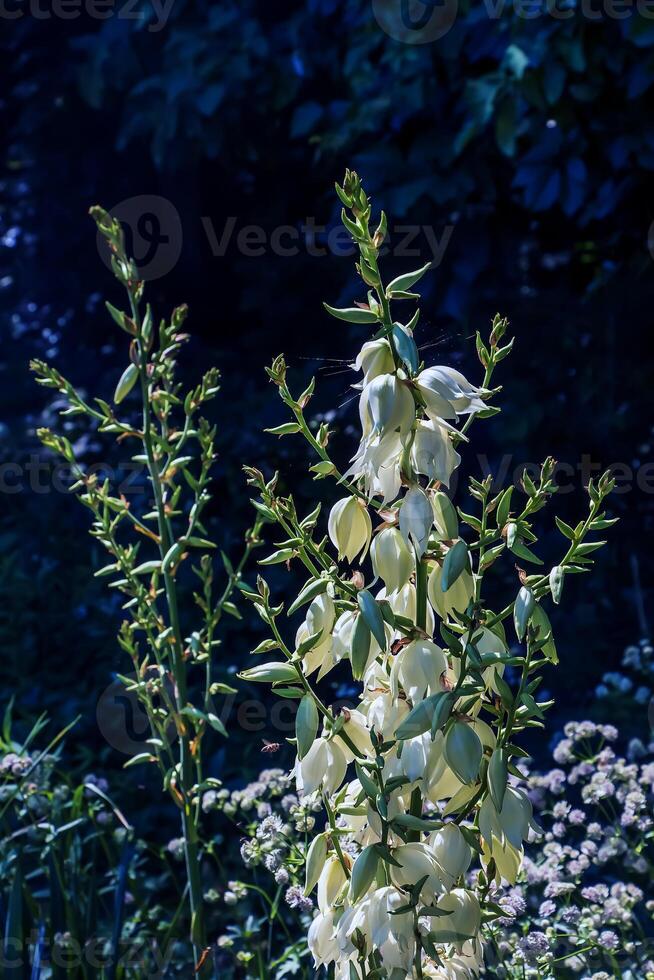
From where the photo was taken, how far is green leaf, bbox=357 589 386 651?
Result: 1.02 metres

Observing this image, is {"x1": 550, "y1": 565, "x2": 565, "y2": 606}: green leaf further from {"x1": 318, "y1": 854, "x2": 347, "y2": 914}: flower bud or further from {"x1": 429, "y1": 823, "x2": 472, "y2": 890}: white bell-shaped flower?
{"x1": 318, "y1": 854, "x2": 347, "y2": 914}: flower bud

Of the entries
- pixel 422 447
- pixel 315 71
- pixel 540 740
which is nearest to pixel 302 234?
pixel 315 71

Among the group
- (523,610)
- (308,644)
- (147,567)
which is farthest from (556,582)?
(147,567)

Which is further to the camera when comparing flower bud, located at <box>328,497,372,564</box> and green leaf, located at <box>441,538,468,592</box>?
flower bud, located at <box>328,497,372,564</box>

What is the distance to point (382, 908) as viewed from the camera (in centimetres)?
107

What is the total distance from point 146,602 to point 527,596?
0.81 m

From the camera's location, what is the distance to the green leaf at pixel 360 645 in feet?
3.40

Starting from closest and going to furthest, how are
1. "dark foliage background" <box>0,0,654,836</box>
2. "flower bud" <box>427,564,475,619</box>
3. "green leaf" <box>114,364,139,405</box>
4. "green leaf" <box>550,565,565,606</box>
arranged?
"green leaf" <box>550,565,565,606</box>
"flower bud" <box>427,564,475,619</box>
"green leaf" <box>114,364,139,405</box>
"dark foliage background" <box>0,0,654,836</box>

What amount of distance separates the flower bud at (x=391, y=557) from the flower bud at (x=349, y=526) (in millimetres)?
56

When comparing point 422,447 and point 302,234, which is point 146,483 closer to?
point 302,234

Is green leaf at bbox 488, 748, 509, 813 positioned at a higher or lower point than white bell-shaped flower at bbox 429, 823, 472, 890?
higher

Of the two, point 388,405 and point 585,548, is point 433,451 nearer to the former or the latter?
point 388,405

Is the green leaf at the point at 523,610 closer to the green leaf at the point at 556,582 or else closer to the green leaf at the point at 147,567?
the green leaf at the point at 556,582

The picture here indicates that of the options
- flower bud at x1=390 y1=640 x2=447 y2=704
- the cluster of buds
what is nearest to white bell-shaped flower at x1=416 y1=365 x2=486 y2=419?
the cluster of buds
